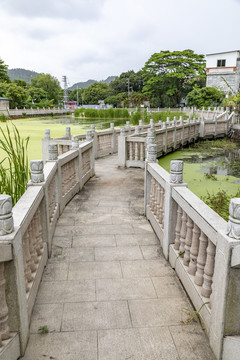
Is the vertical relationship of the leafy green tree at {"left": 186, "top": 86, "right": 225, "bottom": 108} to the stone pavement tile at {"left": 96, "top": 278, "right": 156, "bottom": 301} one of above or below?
above

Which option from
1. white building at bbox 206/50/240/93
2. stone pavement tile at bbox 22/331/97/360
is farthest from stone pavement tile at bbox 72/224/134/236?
white building at bbox 206/50/240/93

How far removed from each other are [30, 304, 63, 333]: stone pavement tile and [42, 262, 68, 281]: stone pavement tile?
0.47 m

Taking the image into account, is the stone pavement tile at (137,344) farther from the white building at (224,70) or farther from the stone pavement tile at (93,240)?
the white building at (224,70)

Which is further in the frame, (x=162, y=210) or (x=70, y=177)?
(x=70, y=177)

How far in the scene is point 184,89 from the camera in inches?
1972

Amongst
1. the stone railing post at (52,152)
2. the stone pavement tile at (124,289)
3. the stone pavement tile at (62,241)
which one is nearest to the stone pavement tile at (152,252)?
the stone pavement tile at (124,289)

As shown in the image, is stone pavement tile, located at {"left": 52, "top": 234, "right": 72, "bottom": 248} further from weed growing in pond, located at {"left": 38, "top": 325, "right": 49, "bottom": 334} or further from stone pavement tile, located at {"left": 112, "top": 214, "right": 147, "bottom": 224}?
weed growing in pond, located at {"left": 38, "top": 325, "right": 49, "bottom": 334}

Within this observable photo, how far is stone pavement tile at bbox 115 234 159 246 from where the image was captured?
407 cm

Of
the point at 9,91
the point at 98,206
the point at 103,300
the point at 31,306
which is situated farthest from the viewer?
the point at 9,91

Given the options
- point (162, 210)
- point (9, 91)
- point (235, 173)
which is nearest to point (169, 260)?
point (162, 210)

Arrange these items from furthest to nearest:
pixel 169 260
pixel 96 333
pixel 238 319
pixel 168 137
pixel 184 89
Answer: pixel 184 89 → pixel 168 137 → pixel 169 260 → pixel 96 333 → pixel 238 319

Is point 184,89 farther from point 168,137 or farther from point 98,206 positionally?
point 98,206

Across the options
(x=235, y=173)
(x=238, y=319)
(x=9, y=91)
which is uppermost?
(x=9, y=91)

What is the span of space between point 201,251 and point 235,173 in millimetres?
8218
